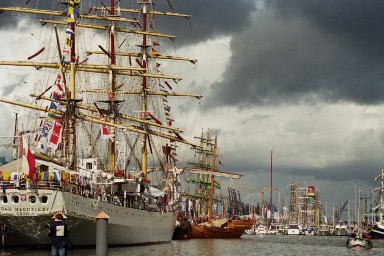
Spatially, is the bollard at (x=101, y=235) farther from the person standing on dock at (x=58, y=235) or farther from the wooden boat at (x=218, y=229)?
the wooden boat at (x=218, y=229)

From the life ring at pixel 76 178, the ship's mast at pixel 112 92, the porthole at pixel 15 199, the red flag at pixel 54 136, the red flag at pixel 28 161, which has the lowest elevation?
the porthole at pixel 15 199

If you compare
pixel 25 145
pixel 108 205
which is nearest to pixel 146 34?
pixel 108 205

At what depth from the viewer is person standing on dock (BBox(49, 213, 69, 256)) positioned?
32594 millimetres

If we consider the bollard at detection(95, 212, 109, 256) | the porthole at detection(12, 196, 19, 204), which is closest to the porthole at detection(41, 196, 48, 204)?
the porthole at detection(12, 196, 19, 204)

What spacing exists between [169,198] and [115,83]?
750 inches

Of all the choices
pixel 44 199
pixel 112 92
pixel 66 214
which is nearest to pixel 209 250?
pixel 112 92

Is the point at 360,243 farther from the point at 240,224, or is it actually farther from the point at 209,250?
the point at 240,224

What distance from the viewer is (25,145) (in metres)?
50.8

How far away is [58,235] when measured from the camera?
32656mm

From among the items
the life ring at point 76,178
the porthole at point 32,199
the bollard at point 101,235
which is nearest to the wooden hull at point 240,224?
the life ring at point 76,178

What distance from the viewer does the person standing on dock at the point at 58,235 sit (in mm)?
32594

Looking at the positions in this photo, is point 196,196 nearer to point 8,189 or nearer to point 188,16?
point 188,16

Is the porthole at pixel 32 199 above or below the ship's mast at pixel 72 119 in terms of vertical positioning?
below

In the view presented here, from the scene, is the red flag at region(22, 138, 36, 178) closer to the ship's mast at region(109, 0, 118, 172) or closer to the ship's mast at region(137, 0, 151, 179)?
the ship's mast at region(109, 0, 118, 172)
